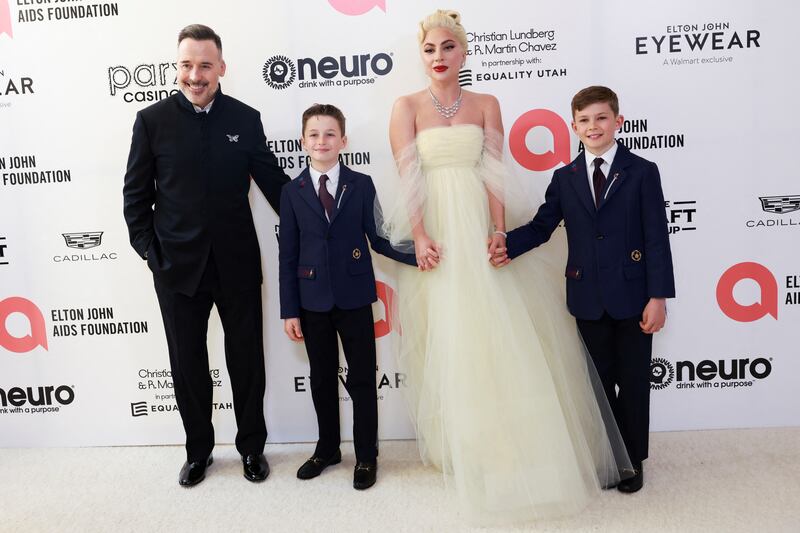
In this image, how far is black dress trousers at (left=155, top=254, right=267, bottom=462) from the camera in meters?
2.54

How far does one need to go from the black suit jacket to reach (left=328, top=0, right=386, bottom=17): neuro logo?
0.69m

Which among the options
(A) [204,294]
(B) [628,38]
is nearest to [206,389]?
(A) [204,294]

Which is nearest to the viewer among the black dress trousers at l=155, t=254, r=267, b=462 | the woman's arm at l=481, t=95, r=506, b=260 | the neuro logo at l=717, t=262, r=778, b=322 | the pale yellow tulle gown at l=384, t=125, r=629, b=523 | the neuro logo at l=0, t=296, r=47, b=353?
the pale yellow tulle gown at l=384, t=125, r=629, b=523

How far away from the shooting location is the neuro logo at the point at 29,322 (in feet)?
9.91

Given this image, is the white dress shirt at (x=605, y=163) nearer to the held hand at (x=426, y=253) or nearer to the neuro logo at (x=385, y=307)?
the held hand at (x=426, y=253)

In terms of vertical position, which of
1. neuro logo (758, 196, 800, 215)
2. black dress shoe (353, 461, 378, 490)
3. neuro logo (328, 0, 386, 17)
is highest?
neuro logo (328, 0, 386, 17)

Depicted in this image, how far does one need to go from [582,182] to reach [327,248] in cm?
102

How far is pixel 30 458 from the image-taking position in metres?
2.96

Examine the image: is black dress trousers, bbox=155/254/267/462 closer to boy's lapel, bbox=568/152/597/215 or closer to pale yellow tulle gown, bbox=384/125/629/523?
pale yellow tulle gown, bbox=384/125/629/523

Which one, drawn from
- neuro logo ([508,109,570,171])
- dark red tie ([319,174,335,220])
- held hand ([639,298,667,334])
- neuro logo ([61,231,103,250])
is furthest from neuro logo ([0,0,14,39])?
held hand ([639,298,667,334])

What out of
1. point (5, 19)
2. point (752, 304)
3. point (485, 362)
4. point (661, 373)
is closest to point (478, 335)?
point (485, 362)

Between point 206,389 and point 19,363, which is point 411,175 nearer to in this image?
point 206,389

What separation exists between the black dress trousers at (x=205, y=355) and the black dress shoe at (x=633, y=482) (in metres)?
1.49

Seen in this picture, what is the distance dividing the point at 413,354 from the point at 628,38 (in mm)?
1696
